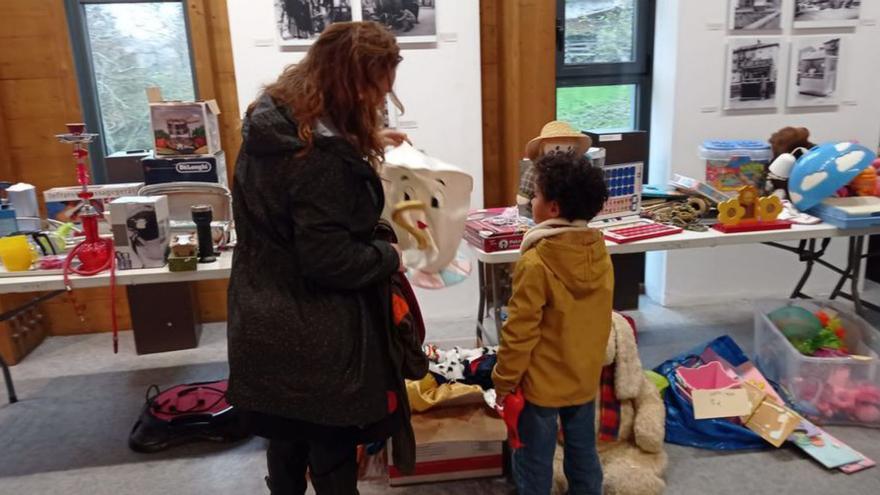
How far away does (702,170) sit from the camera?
352 cm

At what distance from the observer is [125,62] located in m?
3.51

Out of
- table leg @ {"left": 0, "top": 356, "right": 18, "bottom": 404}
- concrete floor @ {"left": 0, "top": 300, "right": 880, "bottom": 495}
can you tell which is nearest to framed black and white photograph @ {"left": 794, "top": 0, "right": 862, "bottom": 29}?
concrete floor @ {"left": 0, "top": 300, "right": 880, "bottom": 495}

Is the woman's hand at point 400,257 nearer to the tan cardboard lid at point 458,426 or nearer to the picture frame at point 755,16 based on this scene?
the tan cardboard lid at point 458,426

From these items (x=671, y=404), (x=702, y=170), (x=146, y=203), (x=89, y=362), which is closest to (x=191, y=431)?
(x=146, y=203)

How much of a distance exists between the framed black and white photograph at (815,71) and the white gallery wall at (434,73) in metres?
1.66

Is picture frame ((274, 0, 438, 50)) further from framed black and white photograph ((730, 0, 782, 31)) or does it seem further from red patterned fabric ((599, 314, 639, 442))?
red patterned fabric ((599, 314, 639, 442))

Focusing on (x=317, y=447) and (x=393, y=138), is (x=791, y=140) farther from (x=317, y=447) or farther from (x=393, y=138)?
(x=317, y=447)

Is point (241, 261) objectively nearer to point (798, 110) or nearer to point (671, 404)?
point (671, 404)

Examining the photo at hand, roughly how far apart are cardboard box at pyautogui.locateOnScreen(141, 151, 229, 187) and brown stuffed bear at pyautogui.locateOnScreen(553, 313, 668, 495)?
5.46 feet

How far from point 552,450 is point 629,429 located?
0.54 meters

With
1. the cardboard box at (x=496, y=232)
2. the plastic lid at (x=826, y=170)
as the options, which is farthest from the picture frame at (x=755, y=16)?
the cardboard box at (x=496, y=232)

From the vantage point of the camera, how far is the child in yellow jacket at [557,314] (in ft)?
5.43

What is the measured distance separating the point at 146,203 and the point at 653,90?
273 centimetres

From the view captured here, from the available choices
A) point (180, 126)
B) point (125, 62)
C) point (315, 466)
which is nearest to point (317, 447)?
point (315, 466)
